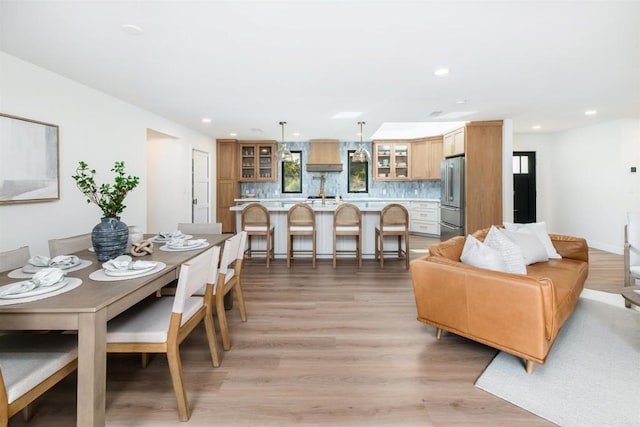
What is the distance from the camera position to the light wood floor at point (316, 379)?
5.30 feet

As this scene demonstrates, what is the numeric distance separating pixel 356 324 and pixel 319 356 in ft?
2.07

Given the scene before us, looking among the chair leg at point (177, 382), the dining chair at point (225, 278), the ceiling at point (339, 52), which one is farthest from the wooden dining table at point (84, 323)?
the ceiling at point (339, 52)

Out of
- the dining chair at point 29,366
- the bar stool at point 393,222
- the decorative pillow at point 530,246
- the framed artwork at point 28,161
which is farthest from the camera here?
the bar stool at point 393,222

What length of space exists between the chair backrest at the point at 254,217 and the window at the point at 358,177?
144 inches

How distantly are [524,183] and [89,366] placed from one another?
808 cm

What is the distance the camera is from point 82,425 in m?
1.31

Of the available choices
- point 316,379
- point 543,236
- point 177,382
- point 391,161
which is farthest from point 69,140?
point 391,161

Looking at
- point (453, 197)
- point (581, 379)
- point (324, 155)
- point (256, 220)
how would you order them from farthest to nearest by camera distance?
point (324, 155) → point (453, 197) → point (256, 220) → point (581, 379)

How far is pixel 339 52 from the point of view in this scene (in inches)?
102

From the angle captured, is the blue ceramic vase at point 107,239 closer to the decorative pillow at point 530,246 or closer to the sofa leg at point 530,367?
the sofa leg at point 530,367

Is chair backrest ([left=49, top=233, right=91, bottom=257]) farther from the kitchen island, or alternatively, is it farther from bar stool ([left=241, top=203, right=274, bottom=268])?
the kitchen island

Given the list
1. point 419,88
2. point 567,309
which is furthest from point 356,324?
point 419,88

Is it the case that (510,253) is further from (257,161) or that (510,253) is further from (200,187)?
(257,161)

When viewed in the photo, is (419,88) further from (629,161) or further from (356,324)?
(629,161)
